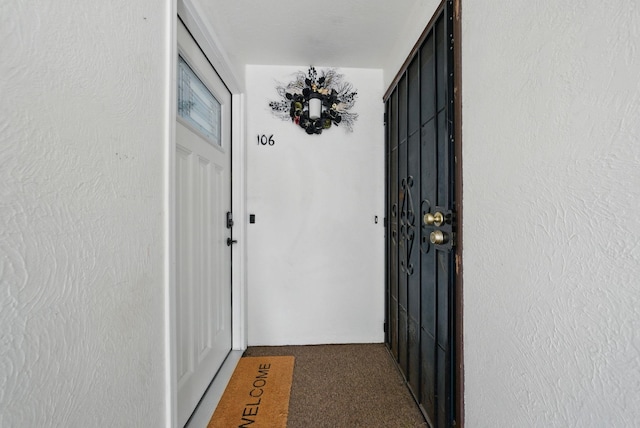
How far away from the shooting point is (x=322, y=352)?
205 centimetres

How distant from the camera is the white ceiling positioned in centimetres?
151

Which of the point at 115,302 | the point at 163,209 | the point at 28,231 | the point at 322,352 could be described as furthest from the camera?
the point at 322,352

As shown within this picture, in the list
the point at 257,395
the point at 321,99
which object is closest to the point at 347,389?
the point at 257,395

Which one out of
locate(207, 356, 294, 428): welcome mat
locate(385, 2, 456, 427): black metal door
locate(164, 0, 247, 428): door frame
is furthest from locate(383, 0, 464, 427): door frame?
locate(164, 0, 247, 428): door frame

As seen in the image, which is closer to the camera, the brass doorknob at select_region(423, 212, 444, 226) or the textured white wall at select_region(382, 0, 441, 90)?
the brass doorknob at select_region(423, 212, 444, 226)

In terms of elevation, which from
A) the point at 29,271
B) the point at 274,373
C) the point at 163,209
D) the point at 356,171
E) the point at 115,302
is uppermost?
the point at 356,171

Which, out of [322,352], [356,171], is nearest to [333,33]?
[356,171]

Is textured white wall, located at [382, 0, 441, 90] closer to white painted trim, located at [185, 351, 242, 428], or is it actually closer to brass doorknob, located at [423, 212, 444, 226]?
brass doorknob, located at [423, 212, 444, 226]

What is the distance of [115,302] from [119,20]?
2.43ft

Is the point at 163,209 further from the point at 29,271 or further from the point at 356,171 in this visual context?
the point at 356,171

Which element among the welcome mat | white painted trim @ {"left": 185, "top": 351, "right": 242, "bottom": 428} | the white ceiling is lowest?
the welcome mat

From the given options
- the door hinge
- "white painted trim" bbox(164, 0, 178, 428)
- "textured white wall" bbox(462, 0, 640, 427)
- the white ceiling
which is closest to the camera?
"textured white wall" bbox(462, 0, 640, 427)

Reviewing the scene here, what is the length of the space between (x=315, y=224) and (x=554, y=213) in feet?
5.40

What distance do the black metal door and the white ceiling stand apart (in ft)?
1.03
